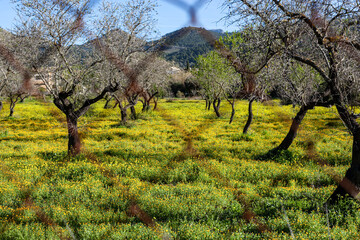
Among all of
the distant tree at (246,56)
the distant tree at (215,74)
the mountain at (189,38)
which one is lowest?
the mountain at (189,38)

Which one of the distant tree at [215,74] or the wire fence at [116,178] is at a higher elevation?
the distant tree at [215,74]

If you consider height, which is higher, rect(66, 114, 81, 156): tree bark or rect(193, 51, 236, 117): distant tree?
rect(193, 51, 236, 117): distant tree

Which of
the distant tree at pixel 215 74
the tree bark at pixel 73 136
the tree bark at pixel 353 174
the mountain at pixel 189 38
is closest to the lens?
the mountain at pixel 189 38

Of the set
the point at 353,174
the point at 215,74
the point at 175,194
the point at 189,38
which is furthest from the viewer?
the point at 215,74

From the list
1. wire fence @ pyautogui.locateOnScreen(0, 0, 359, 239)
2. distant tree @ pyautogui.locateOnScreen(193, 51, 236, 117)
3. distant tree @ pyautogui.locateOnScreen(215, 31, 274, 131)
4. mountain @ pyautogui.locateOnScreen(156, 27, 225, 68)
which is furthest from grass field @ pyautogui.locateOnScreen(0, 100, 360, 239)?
distant tree @ pyautogui.locateOnScreen(193, 51, 236, 117)

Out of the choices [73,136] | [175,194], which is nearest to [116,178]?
[175,194]

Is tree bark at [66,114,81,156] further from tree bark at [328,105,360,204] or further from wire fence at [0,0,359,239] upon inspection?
tree bark at [328,105,360,204]

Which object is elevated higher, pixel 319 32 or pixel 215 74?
pixel 215 74

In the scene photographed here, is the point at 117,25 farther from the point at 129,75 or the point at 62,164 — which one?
the point at 129,75

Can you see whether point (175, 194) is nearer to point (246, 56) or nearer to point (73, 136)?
point (246, 56)

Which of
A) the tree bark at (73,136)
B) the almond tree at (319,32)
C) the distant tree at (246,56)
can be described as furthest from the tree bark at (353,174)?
the tree bark at (73,136)

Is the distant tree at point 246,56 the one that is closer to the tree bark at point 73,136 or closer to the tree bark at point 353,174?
the tree bark at point 353,174

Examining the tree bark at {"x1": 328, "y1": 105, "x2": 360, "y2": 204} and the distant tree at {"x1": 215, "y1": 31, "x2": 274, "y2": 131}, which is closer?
the distant tree at {"x1": 215, "y1": 31, "x2": 274, "y2": 131}

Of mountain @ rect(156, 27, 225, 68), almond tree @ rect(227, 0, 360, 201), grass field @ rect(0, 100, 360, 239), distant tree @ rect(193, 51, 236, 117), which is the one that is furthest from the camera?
distant tree @ rect(193, 51, 236, 117)
